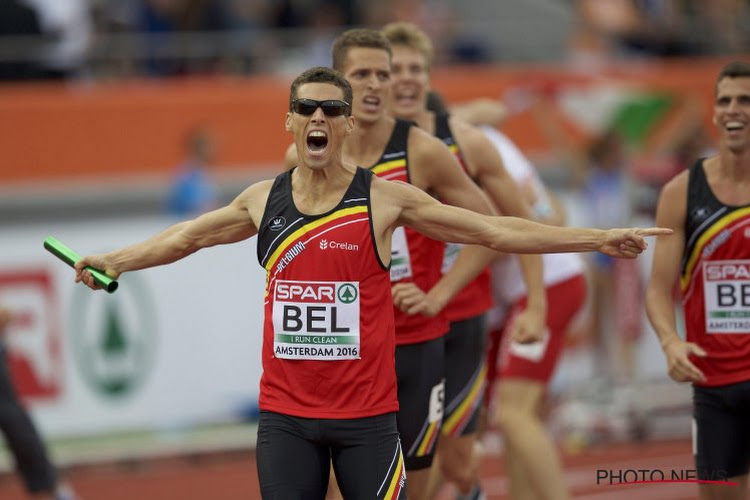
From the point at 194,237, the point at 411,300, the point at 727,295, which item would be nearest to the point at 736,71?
the point at 727,295

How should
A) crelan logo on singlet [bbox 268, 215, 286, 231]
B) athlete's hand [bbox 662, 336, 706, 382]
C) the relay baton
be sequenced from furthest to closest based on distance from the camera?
athlete's hand [bbox 662, 336, 706, 382]
the relay baton
crelan logo on singlet [bbox 268, 215, 286, 231]

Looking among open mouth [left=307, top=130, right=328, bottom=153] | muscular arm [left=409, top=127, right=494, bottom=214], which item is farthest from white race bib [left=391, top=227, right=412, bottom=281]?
open mouth [left=307, top=130, right=328, bottom=153]

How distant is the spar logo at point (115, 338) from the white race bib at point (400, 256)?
5.55m

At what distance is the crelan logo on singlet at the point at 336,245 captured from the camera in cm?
587

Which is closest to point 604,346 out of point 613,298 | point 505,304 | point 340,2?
point 613,298

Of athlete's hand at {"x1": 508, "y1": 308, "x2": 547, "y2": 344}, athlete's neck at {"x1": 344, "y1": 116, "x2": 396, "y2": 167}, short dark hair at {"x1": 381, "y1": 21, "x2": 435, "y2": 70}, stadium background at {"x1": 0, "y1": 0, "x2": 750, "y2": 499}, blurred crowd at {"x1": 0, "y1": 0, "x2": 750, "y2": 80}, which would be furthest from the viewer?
blurred crowd at {"x1": 0, "y1": 0, "x2": 750, "y2": 80}

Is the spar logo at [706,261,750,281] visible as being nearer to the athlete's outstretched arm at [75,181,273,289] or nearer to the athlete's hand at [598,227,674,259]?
the athlete's hand at [598,227,674,259]

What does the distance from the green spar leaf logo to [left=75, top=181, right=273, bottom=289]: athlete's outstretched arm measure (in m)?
0.48

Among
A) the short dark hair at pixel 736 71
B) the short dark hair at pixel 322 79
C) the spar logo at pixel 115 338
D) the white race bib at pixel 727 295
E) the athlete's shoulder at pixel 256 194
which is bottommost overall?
the spar logo at pixel 115 338

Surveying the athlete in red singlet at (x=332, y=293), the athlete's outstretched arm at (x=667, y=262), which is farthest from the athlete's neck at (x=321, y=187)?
the athlete's outstretched arm at (x=667, y=262)

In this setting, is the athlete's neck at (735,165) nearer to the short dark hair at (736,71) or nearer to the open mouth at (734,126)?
the open mouth at (734,126)

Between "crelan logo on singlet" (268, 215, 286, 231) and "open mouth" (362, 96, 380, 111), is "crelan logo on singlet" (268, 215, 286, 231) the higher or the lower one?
the lower one

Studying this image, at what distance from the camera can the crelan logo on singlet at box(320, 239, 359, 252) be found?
231 inches

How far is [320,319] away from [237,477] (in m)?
6.01
